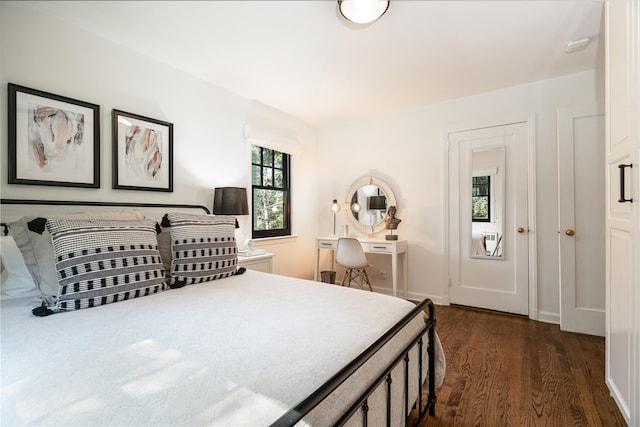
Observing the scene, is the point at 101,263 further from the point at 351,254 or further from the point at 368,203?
the point at 368,203

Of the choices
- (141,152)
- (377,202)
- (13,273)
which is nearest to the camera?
(13,273)

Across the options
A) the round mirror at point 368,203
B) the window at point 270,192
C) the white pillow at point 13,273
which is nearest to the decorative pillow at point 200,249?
the white pillow at point 13,273

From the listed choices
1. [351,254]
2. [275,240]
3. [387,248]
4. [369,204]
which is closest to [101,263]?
[275,240]

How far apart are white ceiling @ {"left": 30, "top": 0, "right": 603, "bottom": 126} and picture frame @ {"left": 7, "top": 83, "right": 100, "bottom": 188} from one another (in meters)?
0.58

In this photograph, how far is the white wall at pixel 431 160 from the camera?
289cm

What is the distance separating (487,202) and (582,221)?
81 centimetres

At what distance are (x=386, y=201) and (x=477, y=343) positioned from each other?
193 cm

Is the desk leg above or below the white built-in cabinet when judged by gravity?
below

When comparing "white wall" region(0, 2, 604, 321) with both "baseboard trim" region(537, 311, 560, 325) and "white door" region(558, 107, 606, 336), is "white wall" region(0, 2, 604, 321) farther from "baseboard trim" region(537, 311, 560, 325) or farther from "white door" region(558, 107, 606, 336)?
"white door" region(558, 107, 606, 336)

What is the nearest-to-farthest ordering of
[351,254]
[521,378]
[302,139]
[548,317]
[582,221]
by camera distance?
[521,378] → [582,221] → [548,317] → [351,254] → [302,139]

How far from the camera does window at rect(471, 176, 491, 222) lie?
10.6ft

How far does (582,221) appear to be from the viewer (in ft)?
8.57

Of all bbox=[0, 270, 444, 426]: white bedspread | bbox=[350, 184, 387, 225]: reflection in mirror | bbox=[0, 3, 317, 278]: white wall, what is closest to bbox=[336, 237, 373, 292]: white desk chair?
bbox=[350, 184, 387, 225]: reflection in mirror

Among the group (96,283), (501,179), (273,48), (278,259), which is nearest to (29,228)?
(96,283)
